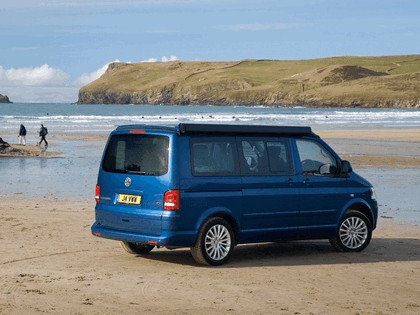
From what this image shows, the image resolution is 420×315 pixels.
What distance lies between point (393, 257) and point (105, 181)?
163 inches

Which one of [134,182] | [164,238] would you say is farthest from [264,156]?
[164,238]

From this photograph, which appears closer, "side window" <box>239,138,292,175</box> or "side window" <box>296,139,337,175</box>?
"side window" <box>239,138,292,175</box>

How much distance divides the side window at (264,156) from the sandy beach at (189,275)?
48.4 inches

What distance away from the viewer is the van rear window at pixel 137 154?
39.5ft

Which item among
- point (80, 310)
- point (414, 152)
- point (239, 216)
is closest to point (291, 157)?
point (239, 216)

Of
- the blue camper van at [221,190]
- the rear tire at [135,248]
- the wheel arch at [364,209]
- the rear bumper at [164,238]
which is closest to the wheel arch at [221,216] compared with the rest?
the blue camper van at [221,190]

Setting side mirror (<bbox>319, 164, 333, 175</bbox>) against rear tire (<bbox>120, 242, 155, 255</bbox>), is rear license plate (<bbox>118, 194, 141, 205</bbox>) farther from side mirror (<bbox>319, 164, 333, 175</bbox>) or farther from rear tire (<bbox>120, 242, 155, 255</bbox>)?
side mirror (<bbox>319, 164, 333, 175</bbox>)

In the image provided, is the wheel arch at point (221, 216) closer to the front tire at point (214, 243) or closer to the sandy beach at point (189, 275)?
the front tire at point (214, 243)

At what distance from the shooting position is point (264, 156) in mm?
12922

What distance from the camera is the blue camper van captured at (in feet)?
39.3

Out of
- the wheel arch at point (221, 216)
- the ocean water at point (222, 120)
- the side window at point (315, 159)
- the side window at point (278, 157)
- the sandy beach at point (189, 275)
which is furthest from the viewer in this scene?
the ocean water at point (222, 120)

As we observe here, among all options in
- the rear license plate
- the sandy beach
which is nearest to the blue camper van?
the rear license plate

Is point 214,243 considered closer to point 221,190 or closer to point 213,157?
point 221,190

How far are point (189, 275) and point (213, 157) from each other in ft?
5.48
